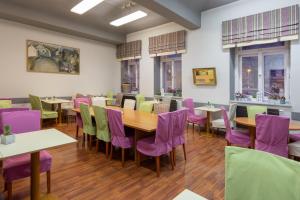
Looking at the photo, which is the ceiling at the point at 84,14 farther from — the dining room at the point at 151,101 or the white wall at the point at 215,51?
the white wall at the point at 215,51

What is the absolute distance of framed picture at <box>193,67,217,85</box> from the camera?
518cm

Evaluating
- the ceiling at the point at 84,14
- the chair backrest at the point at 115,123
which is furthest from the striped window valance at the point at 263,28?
→ the chair backrest at the point at 115,123

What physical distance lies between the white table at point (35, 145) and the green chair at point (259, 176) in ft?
4.38

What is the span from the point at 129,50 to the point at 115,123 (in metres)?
5.15

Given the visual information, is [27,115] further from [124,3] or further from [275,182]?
[124,3]

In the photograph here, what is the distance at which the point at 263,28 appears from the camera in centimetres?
426

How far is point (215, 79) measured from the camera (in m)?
5.17

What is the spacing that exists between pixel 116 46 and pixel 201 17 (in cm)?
396

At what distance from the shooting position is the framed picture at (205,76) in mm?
5176

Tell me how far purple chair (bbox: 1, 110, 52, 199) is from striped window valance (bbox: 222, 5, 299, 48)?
14.8 feet

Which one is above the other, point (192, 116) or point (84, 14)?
point (84, 14)

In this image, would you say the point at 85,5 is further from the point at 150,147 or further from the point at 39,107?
the point at 150,147

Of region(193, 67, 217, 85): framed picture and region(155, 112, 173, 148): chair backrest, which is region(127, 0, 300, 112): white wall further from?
region(155, 112, 173, 148): chair backrest

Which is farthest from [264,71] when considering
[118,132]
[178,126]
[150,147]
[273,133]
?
[118,132]
